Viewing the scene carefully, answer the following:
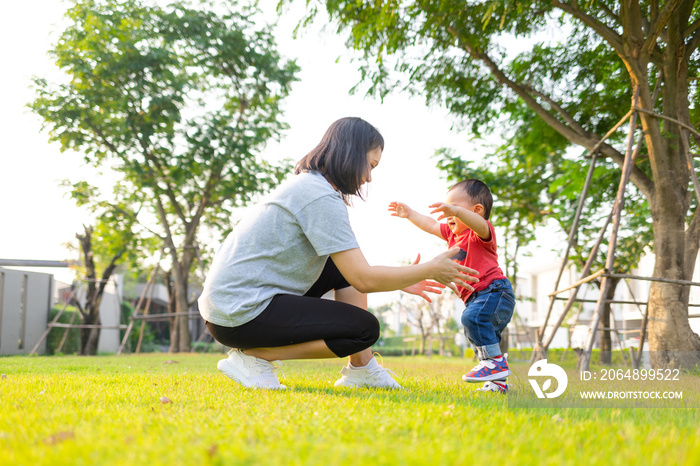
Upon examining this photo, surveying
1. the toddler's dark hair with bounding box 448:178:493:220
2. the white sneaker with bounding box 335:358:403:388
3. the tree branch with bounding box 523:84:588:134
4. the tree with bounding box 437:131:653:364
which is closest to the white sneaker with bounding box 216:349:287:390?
the white sneaker with bounding box 335:358:403:388

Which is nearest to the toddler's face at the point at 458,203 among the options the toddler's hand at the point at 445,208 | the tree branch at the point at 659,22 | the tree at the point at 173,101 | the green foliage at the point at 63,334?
the toddler's hand at the point at 445,208

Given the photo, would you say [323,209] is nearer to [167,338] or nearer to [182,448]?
[182,448]

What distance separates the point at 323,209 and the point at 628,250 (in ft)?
31.7

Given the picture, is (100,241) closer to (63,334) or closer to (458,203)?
(63,334)

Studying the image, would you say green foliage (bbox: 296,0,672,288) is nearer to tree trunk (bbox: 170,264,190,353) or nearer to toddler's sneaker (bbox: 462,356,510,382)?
toddler's sneaker (bbox: 462,356,510,382)

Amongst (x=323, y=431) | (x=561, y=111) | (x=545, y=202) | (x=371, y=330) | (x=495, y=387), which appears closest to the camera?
(x=323, y=431)

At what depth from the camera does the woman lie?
2516 mm

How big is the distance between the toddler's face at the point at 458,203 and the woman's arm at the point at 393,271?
0.88 m

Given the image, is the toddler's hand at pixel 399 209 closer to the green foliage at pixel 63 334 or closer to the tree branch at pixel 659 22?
the tree branch at pixel 659 22

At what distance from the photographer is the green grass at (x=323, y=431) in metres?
1.18

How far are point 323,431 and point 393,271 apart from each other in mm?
1109

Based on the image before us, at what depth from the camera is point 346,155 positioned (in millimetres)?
2791

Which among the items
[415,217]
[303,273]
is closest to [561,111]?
[415,217]

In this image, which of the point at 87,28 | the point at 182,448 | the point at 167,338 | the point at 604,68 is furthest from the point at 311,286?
the point at 167,338
